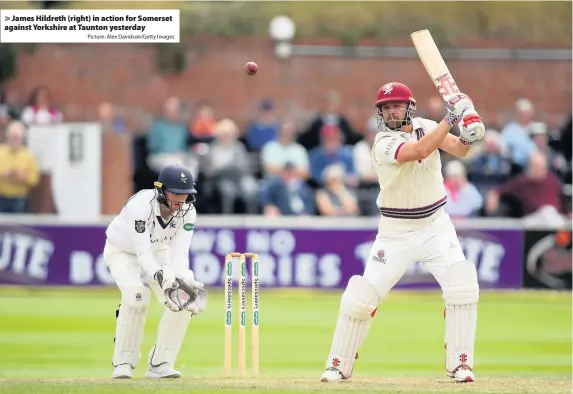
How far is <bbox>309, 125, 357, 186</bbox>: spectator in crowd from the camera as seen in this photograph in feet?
56.0

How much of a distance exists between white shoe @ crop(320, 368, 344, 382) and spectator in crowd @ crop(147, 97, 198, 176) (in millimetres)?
8232

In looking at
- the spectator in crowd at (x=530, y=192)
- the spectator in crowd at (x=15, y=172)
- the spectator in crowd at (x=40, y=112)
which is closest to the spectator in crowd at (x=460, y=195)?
the spectator in crowd at (x=530, y=192)

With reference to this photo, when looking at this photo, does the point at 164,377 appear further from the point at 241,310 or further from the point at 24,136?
the point at 24,136

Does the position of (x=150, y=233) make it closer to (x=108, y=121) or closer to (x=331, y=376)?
(x=331, y=376)

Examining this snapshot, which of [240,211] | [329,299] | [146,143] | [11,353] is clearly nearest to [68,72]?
[146,143]

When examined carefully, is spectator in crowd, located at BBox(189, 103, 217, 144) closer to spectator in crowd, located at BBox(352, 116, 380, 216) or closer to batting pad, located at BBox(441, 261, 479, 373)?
spectator in crowd, located at BBox(352, 116, 380, 216)

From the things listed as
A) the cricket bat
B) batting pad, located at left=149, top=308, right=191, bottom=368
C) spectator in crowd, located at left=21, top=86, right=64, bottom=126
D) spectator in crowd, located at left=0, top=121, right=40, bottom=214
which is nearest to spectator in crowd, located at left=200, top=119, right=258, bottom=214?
spectator in crowd, located at left=21, top=86, right=64, bottom=126

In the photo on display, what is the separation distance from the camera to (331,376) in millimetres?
8625

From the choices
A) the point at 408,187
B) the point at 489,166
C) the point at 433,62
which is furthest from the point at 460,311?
the point at 489,166

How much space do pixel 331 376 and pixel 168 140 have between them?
28.4 ft

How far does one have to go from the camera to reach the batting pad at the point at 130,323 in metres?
8.80

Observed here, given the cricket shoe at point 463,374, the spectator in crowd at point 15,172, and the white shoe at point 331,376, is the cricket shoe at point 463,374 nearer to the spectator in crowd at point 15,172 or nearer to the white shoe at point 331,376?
the white shoe at point 331,376

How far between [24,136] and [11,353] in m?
6.01

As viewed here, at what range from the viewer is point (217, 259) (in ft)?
52.0
